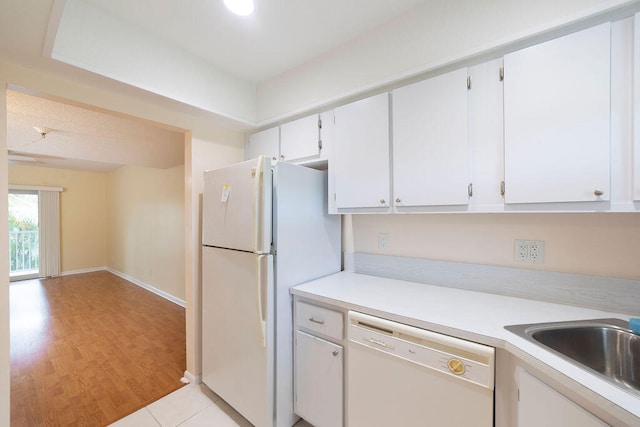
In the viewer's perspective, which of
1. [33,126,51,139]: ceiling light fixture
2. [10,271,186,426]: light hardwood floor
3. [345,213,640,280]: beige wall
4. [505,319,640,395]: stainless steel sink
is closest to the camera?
[505,319,640,395]: stainless steel sink

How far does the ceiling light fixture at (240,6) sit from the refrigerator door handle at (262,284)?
55.7 inches

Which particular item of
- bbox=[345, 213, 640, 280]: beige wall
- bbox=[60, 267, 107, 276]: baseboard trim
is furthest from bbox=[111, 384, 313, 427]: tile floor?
bbox=[60, 267, 107, 276]: baseboard trim

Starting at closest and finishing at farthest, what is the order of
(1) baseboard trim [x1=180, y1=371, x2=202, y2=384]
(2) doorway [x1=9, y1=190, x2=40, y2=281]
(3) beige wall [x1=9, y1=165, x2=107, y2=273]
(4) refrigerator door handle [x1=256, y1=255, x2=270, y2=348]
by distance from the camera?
1. (4) refrigerator door handle [x1=256, y1=255, x2=270, y2=348]
2. (1) baseboard trim [x1=180, y1=371, x2=202, y2=384]
3. (2) doorway [x1=9, y1=190, x2=40, y2=281]
4. (3) beige wall [x1=9, y1=165, x2=107, y2=273]

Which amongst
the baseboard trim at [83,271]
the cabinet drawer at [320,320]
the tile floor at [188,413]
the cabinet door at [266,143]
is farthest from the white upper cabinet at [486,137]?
the baseboard trim at [83,271]

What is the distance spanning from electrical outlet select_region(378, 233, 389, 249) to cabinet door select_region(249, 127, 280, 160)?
108 centimetres

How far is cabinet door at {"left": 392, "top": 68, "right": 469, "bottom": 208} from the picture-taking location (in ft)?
4.24

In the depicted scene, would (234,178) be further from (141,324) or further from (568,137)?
(141,324)

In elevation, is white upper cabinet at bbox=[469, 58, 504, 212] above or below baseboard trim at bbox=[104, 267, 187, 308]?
above

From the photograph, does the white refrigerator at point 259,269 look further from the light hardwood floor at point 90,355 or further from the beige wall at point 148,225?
the beige wall at point 148,225

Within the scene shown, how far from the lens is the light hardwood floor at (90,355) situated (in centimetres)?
183

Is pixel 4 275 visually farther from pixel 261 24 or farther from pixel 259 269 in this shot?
pixel 261 24

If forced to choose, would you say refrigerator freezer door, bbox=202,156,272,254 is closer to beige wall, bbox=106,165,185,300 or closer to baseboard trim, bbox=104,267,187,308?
baseboard trim, bbox=104,267,187,308

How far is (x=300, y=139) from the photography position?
200 centimetres

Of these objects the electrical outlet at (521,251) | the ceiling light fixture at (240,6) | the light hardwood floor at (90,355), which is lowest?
the light hardwood floor at (90,355)
